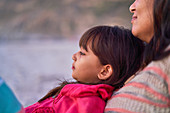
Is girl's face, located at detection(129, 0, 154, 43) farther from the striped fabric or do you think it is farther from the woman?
the striped fabric

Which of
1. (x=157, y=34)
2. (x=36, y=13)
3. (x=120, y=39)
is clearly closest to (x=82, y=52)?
(x=120, y=39)

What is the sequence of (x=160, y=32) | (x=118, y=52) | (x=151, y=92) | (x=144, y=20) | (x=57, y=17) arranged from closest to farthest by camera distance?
(x=151, y=92) < (x=160, y=32) < (x=144, y=20) < (x=118, y=52) < (x=57, y=17)

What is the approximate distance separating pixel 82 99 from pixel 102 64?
0.27 meters

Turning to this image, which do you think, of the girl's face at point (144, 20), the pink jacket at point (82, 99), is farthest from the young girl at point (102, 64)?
the girl's face at point (144, 20)

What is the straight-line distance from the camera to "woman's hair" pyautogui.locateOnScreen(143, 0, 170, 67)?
2.59 feet

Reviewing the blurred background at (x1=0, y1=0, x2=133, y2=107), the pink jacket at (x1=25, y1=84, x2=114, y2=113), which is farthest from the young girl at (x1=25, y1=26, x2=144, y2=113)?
the blurred background at (x1=0, y1=0, x2=133, y2=107)

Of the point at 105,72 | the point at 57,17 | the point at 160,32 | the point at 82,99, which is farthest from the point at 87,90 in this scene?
the point at 57,17

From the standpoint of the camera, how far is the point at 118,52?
110cm

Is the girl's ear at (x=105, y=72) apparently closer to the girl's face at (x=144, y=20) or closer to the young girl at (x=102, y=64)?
the young girl at (x=102, y=64)

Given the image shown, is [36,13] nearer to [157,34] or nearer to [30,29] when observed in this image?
[30,29]

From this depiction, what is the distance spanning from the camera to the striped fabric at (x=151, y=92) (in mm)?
A: 733

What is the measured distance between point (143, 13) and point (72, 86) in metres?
0.44

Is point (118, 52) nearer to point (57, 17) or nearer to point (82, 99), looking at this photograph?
point (82, 99)

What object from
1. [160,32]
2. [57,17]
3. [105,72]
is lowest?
[57,17]
